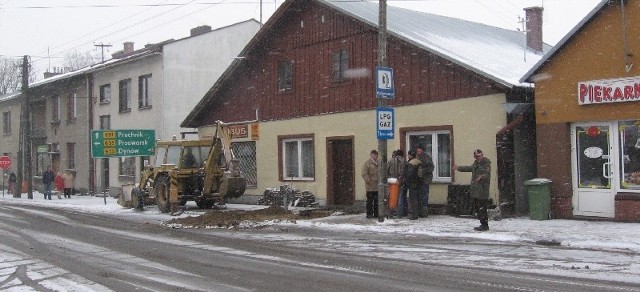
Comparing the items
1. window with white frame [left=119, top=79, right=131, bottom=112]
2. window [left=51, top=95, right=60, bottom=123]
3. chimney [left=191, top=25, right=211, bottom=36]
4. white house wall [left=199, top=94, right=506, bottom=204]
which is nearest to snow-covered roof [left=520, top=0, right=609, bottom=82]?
white house wall [left=199, top=94, right=506, bottom=204]

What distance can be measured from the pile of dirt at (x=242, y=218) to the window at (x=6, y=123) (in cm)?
3733

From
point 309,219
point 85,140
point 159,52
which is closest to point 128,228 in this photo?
point 309,219

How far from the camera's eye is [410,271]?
9.85 metres

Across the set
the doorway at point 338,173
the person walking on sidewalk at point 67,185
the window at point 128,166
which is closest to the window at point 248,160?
the doorway at point 338,173

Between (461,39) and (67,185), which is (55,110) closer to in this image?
(67,185)

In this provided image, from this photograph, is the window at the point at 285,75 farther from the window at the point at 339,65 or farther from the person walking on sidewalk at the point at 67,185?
the person walking on sidewalk at the point at 67,185

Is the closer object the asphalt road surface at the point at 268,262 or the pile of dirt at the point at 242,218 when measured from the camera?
the asphalt road surface at the point at 268,262

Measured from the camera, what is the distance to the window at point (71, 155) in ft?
134

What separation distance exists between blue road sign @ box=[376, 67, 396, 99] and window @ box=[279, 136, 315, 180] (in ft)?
22.5

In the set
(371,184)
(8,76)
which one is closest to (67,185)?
(371,184)

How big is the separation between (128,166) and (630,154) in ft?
83.8

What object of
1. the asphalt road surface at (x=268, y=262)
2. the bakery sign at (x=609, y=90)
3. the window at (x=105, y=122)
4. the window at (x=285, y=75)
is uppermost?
the window at (x=285, y=75)

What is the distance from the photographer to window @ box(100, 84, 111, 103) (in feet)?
122

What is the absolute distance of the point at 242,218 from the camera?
61.3ft
